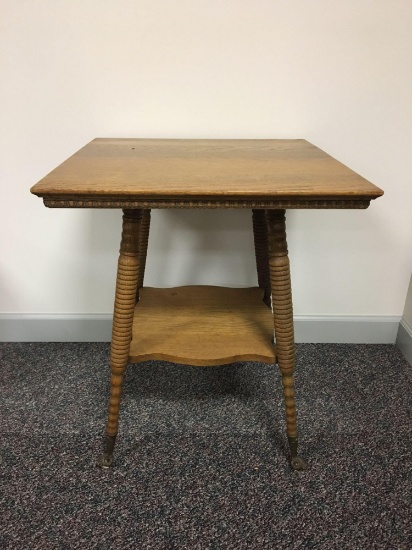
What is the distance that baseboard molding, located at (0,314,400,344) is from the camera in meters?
1.48

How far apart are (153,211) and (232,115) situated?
14.7 inches

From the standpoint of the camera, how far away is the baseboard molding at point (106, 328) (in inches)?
58.4

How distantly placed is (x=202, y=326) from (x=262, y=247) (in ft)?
1.01

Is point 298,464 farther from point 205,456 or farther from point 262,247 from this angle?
point 262,247

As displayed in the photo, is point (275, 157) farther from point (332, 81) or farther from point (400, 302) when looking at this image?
point (400, 302)

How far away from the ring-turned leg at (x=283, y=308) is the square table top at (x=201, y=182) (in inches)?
3.8

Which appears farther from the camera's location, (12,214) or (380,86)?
(12,214)

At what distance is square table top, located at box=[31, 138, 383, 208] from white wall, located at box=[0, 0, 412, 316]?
30 cm

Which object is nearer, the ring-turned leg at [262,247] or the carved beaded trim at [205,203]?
the carved beaded trim at [205,203]

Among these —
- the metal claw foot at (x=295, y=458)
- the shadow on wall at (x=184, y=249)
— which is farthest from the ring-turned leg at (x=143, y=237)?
the metal claw foot at (x=295, y=458)

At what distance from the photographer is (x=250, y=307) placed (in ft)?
3.83

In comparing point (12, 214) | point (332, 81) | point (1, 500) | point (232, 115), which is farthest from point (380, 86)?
point (1, 500)

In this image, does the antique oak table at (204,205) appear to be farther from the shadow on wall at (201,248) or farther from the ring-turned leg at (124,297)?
the shadow on wall at (201,248)

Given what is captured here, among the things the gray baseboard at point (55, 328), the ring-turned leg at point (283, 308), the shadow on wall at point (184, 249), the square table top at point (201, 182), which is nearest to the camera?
the square table top at point (201, 182)
